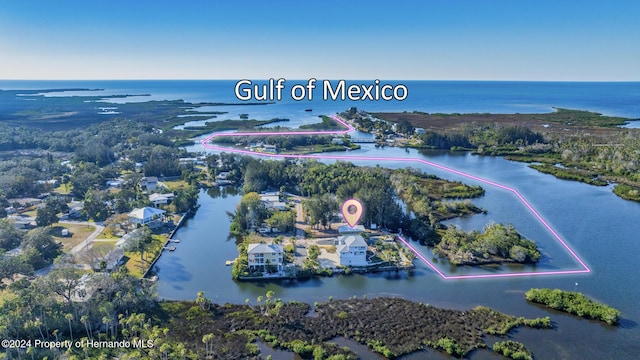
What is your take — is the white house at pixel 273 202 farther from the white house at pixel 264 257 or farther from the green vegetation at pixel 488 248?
the green vegetation at pixel 488 248

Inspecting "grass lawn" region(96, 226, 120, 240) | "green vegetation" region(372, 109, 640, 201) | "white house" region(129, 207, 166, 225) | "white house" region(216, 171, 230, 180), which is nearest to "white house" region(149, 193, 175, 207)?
"white house" region(129, 207, 166, 225)

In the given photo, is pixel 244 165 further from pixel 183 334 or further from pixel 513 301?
pixel 513 301

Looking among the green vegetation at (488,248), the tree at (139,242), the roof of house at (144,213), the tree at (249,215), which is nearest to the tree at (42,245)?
the tree at (139,242)

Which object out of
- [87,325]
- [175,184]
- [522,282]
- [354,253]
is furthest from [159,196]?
[522,282]

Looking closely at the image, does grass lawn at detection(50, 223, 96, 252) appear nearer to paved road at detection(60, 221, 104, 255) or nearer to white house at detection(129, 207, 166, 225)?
paved road at detection(60, 221, 104, 255)

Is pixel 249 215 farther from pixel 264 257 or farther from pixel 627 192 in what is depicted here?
pixel 627 192

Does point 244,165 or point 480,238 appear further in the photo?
point 244,165

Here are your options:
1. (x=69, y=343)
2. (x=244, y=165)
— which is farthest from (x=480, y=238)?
(x=244, y=165)
